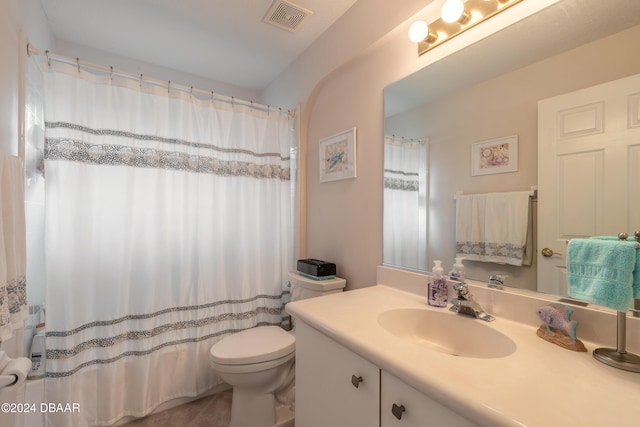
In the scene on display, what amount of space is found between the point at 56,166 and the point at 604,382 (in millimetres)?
2201

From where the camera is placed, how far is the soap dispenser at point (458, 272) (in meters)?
1.09

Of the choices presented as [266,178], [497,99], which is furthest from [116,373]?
[497,99]

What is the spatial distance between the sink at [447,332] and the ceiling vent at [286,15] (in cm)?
174

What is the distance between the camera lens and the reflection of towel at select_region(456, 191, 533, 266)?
95 centimetres

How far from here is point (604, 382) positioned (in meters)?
0.58

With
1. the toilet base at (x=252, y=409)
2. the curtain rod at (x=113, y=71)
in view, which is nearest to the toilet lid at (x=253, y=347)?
the toilet base at (x=252, y=409)

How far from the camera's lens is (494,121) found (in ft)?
3.43

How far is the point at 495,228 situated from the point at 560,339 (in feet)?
1.34

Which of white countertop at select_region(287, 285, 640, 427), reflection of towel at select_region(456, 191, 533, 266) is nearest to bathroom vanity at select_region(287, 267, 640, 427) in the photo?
white countertop at select_region(287, 285, 640, 427)

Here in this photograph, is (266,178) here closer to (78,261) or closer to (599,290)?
(78,261)

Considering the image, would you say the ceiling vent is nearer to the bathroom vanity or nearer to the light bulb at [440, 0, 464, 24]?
the light bulb at [440, 0, 464, 24]

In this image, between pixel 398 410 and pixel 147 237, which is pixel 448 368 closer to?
pixel 398 410

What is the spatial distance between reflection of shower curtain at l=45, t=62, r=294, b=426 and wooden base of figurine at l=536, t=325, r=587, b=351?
5.19ft

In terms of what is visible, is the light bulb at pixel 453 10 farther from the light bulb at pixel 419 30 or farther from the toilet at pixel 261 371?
the toilet at pixel 261 371
